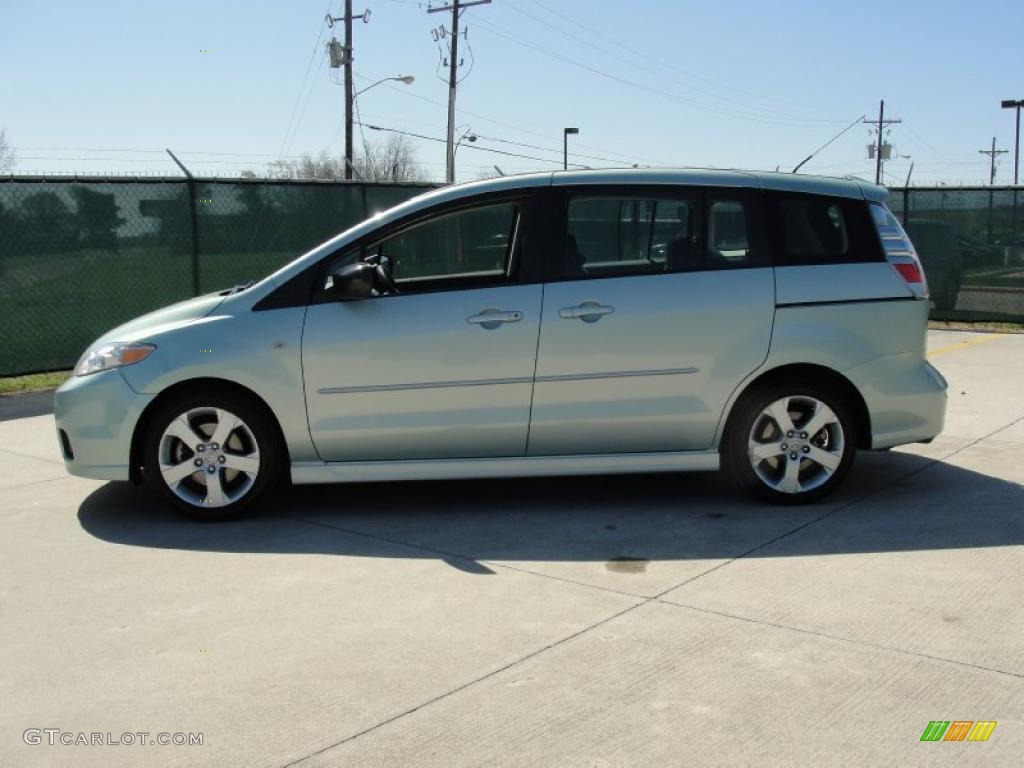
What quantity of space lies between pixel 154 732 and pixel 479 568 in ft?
6.13

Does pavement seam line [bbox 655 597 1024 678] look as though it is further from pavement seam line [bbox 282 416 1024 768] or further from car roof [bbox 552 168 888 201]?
car roof [bbox 552 168 888 201]

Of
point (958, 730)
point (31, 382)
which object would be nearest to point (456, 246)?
point (31, 382)

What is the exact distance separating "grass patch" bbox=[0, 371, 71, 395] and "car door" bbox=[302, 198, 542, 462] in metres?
5.68

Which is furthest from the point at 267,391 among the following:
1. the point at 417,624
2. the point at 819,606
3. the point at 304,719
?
the point at 819,606

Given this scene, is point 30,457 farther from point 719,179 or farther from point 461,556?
point 719,179

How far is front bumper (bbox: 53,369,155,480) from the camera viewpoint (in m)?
5.82

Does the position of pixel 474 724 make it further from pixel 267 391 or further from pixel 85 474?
pixel 85 474

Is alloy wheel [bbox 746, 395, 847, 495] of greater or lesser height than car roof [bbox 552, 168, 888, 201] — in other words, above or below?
below

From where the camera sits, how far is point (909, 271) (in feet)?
19.8

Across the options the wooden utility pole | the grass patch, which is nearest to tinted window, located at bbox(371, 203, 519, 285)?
the grass patch

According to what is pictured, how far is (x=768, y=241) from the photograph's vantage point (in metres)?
5.97

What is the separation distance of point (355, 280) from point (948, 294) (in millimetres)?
11708

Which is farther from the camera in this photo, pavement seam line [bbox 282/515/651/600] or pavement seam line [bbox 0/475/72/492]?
pavement seam line [bbox 0/475/72/492]

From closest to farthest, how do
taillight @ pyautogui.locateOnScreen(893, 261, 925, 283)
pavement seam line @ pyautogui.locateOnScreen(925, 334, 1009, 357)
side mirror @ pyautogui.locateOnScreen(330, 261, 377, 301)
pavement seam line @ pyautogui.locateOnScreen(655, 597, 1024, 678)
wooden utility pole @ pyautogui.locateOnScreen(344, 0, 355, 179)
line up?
pavement seam line @ pyautogui.locateOnScreen(655, 597, 1024, 678)
side mirror @ pyautogui.locateOnScreen(330, 261, 377, 301)
taillight @ pyautogui.locateOnScreen(893, 261, 925, 283)
pavement seam line @ pyautogui.locateOnScreen(925, 334, 1009, 357)
wooden utility pole @ pyautogui.locateOnScreen(344, 0, 355, 179)
